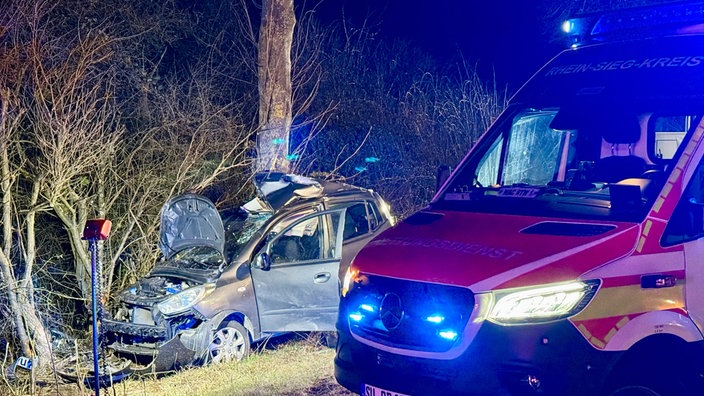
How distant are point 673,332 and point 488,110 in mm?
11334

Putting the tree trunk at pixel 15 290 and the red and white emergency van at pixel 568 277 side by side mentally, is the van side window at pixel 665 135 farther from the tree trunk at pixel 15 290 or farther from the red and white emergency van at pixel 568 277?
the tree trunk at pixel 15 290

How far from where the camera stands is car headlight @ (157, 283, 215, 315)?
27.1 ft

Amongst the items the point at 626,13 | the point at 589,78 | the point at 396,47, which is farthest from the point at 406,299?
the point at 396,47

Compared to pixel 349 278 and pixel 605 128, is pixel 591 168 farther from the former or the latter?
pixel 349 278

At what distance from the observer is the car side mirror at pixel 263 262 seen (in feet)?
28.4

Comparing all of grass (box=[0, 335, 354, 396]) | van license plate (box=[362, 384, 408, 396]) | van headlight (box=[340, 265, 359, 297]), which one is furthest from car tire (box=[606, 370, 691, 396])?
grass (box=[0, 335, 354, 396])

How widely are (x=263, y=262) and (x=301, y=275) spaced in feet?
1.40

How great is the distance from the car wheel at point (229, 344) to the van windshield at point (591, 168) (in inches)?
121

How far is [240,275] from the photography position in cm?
855

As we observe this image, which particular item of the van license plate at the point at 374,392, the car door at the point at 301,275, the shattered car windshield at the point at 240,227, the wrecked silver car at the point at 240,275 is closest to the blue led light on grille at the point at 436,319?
the van license plate at the point at 374,392

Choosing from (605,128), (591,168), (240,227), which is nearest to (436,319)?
(591,168)

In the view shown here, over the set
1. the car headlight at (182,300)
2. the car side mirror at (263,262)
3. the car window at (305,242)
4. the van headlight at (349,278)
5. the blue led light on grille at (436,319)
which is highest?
the van headlight at (349,278)

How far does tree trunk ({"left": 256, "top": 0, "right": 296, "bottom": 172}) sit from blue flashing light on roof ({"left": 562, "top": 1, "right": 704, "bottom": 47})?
248 inches

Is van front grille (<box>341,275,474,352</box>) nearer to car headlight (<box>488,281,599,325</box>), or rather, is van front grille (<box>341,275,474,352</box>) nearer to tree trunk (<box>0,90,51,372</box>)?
car headlight (<box>488,281,599,325</box>)
